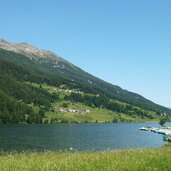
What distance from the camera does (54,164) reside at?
20438mm

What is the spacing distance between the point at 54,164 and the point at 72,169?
3.88 ft

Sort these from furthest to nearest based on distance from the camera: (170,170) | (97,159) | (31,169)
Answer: (97,159) < (170,170) < (31,169)

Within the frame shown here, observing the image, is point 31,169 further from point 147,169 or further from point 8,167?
point 147,169

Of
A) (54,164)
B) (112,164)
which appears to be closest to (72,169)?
(54,164)

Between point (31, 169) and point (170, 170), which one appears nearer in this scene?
point (31, 169)

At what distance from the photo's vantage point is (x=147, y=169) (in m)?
21.2

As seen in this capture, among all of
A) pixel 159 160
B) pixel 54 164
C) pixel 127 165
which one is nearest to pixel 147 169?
pixel 127 165

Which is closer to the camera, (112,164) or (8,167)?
(8,167)

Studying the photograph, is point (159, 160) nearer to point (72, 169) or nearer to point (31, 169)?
point (72, 169)

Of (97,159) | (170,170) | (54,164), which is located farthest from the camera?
(97,159)

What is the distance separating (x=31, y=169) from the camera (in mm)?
19156

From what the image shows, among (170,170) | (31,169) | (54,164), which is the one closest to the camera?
(31,169)

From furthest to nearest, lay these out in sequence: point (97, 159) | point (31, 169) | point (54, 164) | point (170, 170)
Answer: point (97, 159), point (170, 170), point (54, 164), point (31, 169)

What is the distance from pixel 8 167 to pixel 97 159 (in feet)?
19.7
